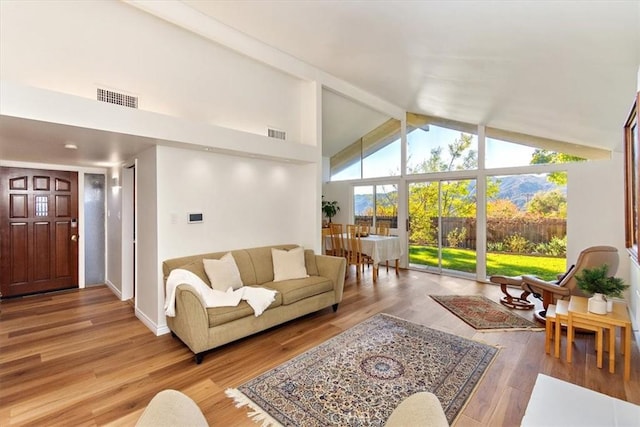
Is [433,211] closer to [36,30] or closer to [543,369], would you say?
[543,369]

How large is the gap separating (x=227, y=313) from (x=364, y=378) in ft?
4.63

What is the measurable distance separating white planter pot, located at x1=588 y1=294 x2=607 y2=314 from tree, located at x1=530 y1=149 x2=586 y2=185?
295 cm

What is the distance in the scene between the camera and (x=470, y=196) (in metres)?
5.93

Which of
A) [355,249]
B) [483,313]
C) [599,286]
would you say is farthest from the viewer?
[355,249]

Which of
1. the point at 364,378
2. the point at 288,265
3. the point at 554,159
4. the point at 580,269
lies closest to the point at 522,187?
the point at 554,159

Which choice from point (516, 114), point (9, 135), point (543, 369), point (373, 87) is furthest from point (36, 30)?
point (516, 114)

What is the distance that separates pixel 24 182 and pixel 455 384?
6.51 metres

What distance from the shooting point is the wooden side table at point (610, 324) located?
7.99 ft

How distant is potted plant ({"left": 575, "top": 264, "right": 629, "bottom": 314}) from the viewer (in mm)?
2662

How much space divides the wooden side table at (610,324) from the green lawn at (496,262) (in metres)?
2.47

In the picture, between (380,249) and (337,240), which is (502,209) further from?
(337,240)

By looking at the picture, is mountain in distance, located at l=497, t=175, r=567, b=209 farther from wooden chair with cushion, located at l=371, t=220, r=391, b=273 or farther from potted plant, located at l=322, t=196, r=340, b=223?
potted plant, located at l=322, t=196, r=340, b=223

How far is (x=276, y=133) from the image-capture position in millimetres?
4484

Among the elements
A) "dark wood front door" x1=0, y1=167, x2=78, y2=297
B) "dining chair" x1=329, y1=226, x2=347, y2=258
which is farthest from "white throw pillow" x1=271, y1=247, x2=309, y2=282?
"dark wood front door" x1=0, y1=167, x2=78, y2=297
